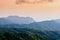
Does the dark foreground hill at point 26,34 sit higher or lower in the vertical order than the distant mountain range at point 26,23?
lower

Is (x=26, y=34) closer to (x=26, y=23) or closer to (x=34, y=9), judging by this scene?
(x=26, y=23)

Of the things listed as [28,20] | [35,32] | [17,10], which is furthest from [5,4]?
[35,32]

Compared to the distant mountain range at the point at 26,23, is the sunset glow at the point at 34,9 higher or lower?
higher

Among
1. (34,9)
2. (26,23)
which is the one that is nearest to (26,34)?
(26,23)

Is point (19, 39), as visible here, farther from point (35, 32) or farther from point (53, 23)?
point (53, 23)

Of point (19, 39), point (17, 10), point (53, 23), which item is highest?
point (17, 10)

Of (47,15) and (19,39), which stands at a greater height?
(47,15)

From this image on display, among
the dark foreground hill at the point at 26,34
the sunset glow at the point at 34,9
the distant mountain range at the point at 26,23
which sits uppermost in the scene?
the sunset glow at the point at 34,9
